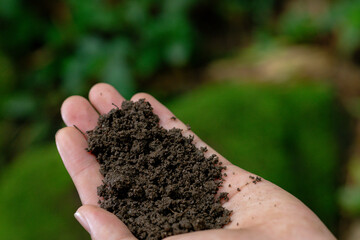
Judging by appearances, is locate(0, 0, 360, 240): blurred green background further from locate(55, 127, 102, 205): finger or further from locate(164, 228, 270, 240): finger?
locate(164, 228, 270, 240): finger

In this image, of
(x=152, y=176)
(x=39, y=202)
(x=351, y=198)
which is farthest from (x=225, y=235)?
(x=351, y=198)

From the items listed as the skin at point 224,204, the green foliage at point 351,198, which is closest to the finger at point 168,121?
the skin at point 224,204

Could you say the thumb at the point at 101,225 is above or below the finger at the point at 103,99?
below

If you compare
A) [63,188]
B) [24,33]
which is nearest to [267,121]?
[63,188]

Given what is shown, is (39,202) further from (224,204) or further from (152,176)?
(224,204)

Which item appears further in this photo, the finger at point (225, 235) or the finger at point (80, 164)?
the finger at point (80, 164)

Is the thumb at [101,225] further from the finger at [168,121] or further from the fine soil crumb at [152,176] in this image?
the finger at [168,121]
